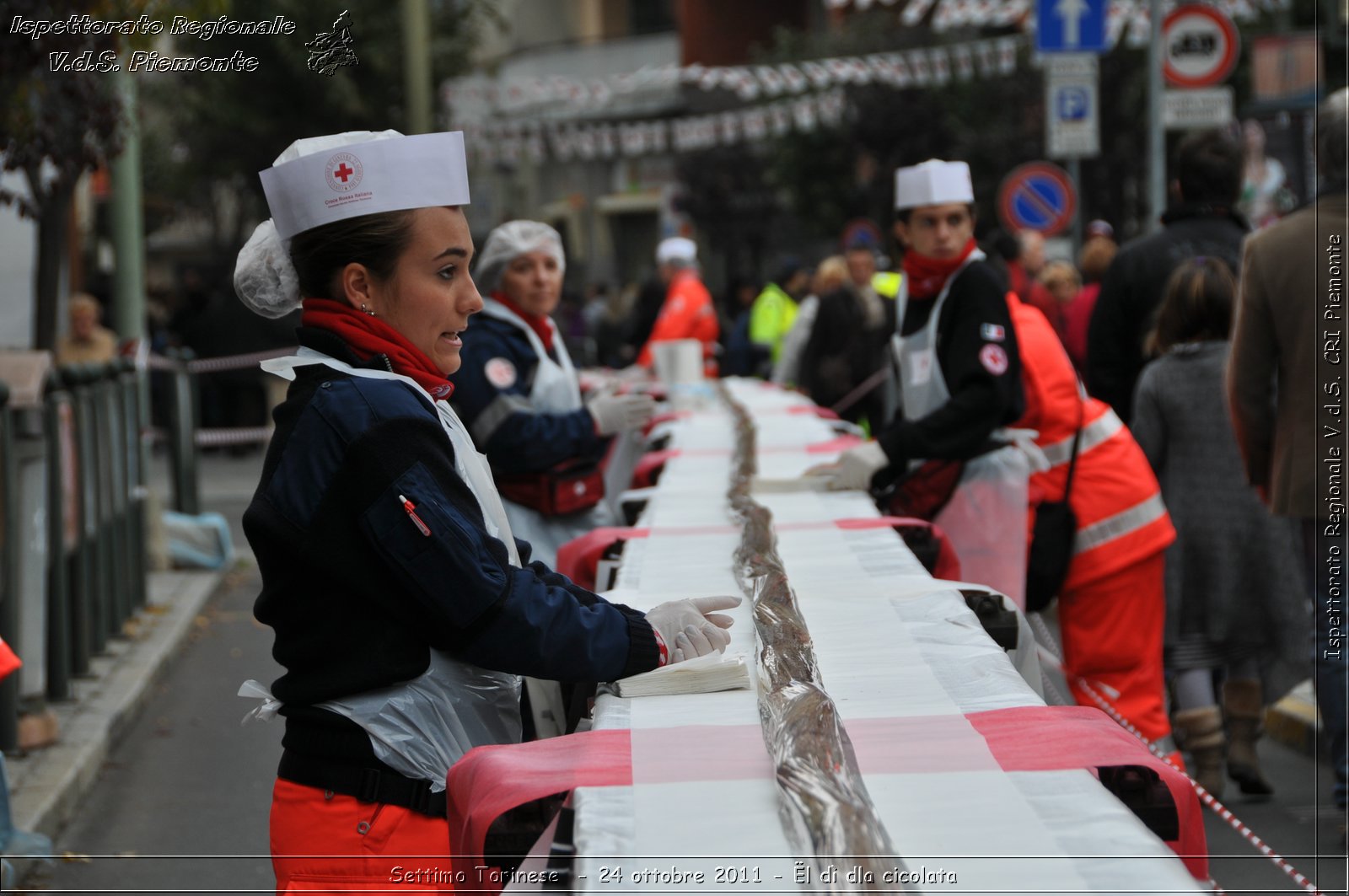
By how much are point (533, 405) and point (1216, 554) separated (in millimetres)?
2425

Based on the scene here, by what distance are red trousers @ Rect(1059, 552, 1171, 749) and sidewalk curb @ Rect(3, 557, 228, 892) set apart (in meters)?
3.17

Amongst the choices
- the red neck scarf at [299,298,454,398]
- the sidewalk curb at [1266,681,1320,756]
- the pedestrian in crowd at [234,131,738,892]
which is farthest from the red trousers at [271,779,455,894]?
the sidewalk curb at [1266,681,1320,756]

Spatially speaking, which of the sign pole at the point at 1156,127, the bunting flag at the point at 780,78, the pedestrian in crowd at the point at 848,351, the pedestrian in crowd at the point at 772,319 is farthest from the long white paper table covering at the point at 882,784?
the bunting flag at the point at 780,78

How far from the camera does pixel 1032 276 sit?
12602mm

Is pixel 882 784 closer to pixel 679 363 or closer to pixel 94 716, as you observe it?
pixel 94 716

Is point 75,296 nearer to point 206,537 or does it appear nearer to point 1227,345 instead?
point 206,537

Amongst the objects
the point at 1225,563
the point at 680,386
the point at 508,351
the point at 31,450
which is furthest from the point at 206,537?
the point at 1225,563

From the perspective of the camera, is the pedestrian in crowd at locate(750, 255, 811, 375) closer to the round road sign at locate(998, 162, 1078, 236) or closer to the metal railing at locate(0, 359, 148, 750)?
the round road sign at locate(998, 162, 1078, 236)

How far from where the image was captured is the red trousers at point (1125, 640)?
5.32 m

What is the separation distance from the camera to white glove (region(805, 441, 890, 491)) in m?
4.99

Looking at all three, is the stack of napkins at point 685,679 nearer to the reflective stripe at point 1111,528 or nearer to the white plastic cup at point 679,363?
the reflective stripe at point 1111,528

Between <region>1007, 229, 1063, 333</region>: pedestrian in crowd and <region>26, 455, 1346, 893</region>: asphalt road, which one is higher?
<region>1007, 229, 1063, 333</region>: pedestrian in crowd

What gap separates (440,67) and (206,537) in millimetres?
14459

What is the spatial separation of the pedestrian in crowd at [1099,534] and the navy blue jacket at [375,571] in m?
3.11
